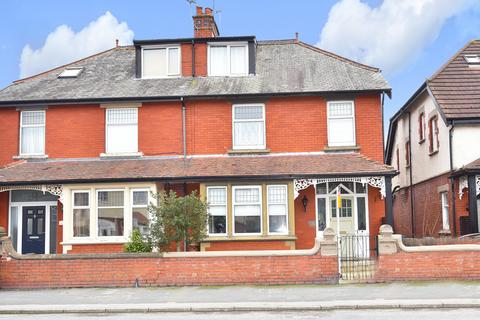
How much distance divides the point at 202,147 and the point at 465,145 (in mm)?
9480

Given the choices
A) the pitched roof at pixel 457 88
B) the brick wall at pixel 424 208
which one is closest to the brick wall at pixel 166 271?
the brick wall at pixel 424 208

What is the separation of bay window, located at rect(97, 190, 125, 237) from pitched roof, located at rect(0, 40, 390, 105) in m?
3.76

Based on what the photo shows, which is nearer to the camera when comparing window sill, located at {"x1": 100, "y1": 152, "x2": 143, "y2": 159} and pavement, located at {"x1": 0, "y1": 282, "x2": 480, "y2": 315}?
pavement, located at {"x1": 0, "y1": 282, "x2": 480, "y2": 315}

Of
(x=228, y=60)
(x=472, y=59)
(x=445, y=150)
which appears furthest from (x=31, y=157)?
(x=472, y=59)

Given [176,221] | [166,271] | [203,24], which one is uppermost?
[203,24]

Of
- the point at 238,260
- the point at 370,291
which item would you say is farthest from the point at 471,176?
the point at 238,260

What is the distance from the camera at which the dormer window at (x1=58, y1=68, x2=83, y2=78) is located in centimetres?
2569

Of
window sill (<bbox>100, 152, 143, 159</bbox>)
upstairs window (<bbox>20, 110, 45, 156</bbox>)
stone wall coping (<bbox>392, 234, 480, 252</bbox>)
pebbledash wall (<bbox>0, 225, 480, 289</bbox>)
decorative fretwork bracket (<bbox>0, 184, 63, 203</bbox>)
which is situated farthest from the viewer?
upstairs window (<bbox>20, 110, 45, 156</bbox>)

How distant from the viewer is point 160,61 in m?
25.4

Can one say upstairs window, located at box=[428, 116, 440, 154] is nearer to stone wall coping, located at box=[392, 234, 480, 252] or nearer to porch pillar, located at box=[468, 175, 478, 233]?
porch pillar, located at box=[468, 175, 478, 233]

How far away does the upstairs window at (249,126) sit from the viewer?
77.1ft

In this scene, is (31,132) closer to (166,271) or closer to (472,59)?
(166,271)

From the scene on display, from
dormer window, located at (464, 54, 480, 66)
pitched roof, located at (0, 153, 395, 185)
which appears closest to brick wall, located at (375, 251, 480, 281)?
pitched roof, located at (0, 153, 395, 185)

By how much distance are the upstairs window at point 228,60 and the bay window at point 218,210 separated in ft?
17.8
